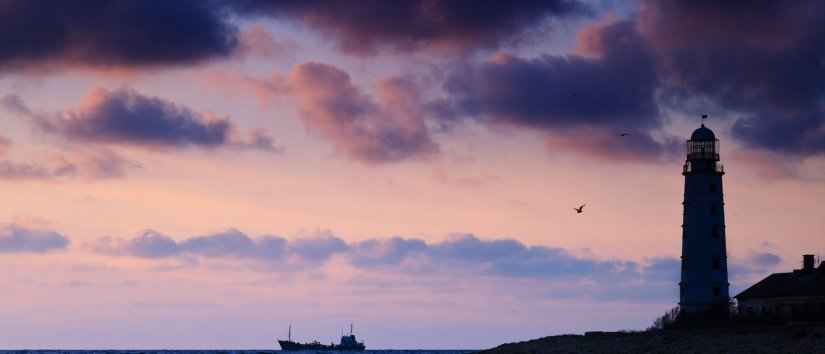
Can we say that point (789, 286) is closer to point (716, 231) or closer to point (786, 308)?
point (786, 308)

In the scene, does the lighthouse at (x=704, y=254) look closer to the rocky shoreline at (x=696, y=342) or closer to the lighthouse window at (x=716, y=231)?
the lighthouse window at (x=716, y=231)

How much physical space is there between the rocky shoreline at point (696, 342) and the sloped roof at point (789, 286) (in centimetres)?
1018

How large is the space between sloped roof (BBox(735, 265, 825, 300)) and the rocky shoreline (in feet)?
33.4

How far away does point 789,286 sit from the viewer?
4225 inches

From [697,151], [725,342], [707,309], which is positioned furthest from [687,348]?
[697,151]

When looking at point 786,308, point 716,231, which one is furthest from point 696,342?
point 716,231

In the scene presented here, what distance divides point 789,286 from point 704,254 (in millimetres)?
6513

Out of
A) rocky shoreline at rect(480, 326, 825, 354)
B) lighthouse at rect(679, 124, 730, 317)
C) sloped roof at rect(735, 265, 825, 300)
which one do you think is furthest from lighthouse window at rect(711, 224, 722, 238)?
rocky shoreline at rect(480, 326, 825, 354)

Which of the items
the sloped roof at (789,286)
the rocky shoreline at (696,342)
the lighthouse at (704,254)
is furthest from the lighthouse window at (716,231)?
the rocky shoreline at (696,342)

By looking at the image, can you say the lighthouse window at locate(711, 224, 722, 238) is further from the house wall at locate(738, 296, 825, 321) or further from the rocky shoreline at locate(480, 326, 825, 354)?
the rocky shoreline at locate(480, 326, 825, 354)

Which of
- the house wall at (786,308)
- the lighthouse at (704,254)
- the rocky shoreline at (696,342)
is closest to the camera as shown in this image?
the rocky shoreline at (696,342)

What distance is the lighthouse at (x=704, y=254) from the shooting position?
108062 mm

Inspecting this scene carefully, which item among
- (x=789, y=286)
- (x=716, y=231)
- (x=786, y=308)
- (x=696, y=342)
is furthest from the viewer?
(x=716, y=231)

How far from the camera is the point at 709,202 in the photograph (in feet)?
357
